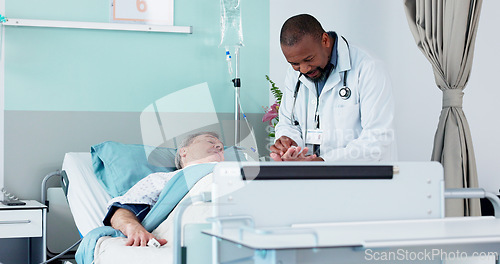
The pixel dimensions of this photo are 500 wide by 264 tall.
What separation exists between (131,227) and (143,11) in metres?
1.74

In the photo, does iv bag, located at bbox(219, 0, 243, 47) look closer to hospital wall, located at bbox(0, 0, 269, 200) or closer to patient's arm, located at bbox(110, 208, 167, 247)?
hospital wall, located at bbox(0, 0, 269, 200)

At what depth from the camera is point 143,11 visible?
3348mm

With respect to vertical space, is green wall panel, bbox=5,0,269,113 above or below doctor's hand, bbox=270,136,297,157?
above

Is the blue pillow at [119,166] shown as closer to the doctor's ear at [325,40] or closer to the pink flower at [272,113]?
the pink flower at [272,113]

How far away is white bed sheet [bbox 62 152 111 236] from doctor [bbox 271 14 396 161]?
95 cm

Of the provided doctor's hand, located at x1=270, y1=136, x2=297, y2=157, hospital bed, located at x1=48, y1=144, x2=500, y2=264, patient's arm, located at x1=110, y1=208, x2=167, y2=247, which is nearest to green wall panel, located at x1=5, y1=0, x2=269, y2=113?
patient's arm, located at x1=110, y1=208, x2=167, y2=247

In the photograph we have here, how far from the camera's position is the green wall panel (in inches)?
125

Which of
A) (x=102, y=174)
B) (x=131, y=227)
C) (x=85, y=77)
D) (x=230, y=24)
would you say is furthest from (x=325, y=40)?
(x=85, y=77)

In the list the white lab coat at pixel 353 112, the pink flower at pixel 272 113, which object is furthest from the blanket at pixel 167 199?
the pink flower at pixel 272 113

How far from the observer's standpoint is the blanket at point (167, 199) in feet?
6.53

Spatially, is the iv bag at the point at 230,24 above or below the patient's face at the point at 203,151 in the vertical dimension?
above

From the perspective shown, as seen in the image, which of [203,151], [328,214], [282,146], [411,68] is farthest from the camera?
[411,68]

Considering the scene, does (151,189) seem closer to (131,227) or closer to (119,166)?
(131,227)

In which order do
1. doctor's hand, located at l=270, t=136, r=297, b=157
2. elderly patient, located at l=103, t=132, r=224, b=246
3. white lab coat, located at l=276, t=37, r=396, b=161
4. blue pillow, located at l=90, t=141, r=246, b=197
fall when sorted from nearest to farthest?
doctor's hand, located at l=270, t=136, r=297, b=157, white lab coat, located at l=276, t=37, r=396, b=161, elderly patient, located at l=103, t=132, r=224, b=246, blue pillow, located at l=90, t=141, r=246, b=197
